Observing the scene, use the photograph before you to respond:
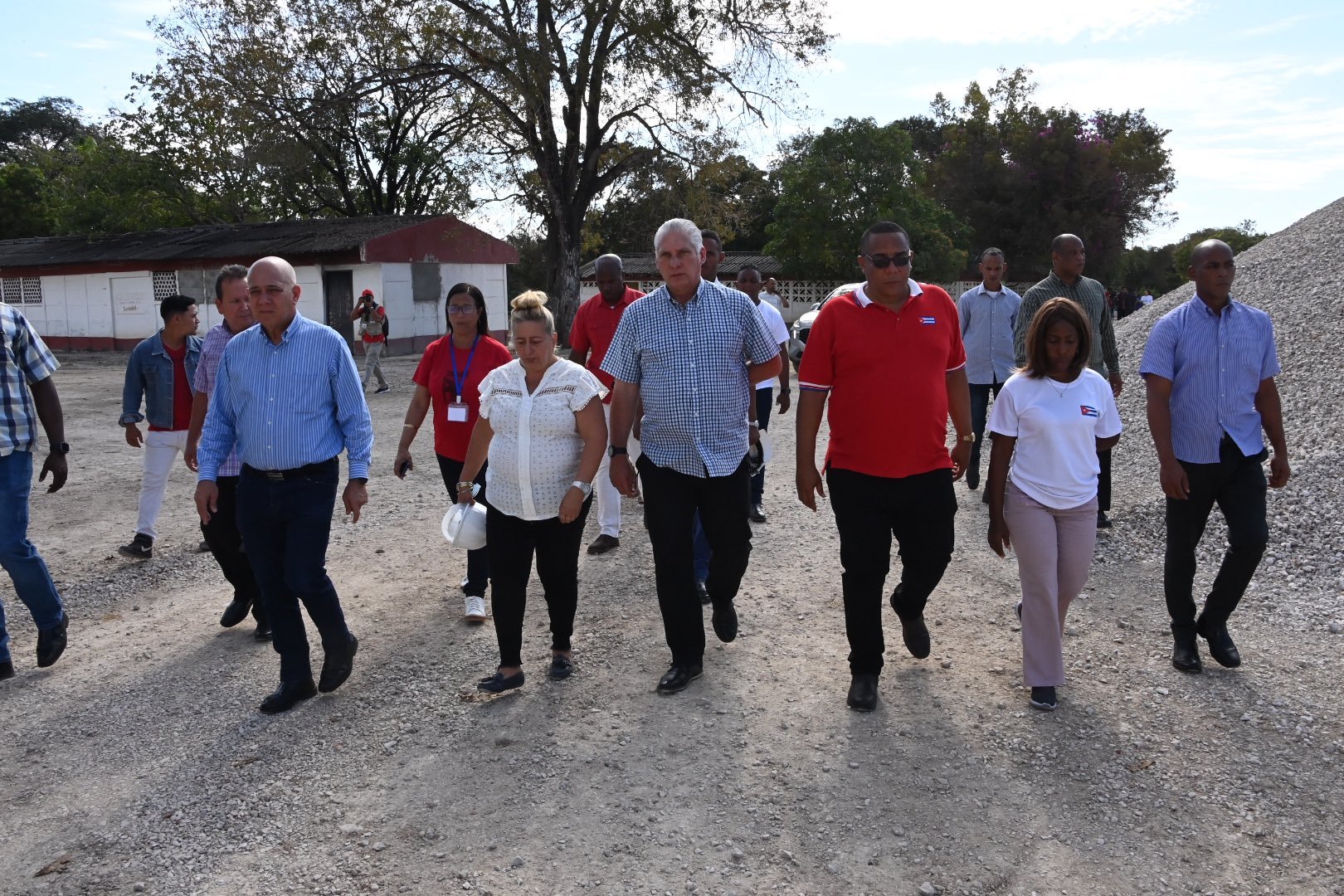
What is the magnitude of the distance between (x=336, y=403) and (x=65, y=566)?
389 centimetres

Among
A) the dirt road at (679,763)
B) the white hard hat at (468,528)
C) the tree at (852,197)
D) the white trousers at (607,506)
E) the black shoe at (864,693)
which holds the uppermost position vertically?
the tree at (852,197)

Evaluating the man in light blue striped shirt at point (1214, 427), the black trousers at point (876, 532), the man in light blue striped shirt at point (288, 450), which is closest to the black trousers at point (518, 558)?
the man in light blue striped shirt at point (288, 450)

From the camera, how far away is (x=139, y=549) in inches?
295

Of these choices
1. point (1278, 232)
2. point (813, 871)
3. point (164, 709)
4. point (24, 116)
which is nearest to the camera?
point (813, 871)

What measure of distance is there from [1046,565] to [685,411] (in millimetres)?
1673

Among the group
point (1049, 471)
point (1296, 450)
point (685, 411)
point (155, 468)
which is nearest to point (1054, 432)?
point (1049, 471)

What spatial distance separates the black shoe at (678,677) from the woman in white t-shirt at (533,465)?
637 mm

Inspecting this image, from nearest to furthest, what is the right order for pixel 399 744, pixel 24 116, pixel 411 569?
pixel 399 744 < pixel 411 569 < pixel 24 116

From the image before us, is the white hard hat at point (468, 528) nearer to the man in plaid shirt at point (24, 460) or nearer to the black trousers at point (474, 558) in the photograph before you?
the black trousers at point (474, 558)

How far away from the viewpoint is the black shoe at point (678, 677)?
4727 mm

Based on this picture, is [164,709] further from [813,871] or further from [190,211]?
Answer: [190,211]

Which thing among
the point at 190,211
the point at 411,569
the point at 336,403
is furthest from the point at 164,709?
the point at 190,211

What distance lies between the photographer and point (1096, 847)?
3.41 m

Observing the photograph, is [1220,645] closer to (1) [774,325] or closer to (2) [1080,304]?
(2) [1080,304]
